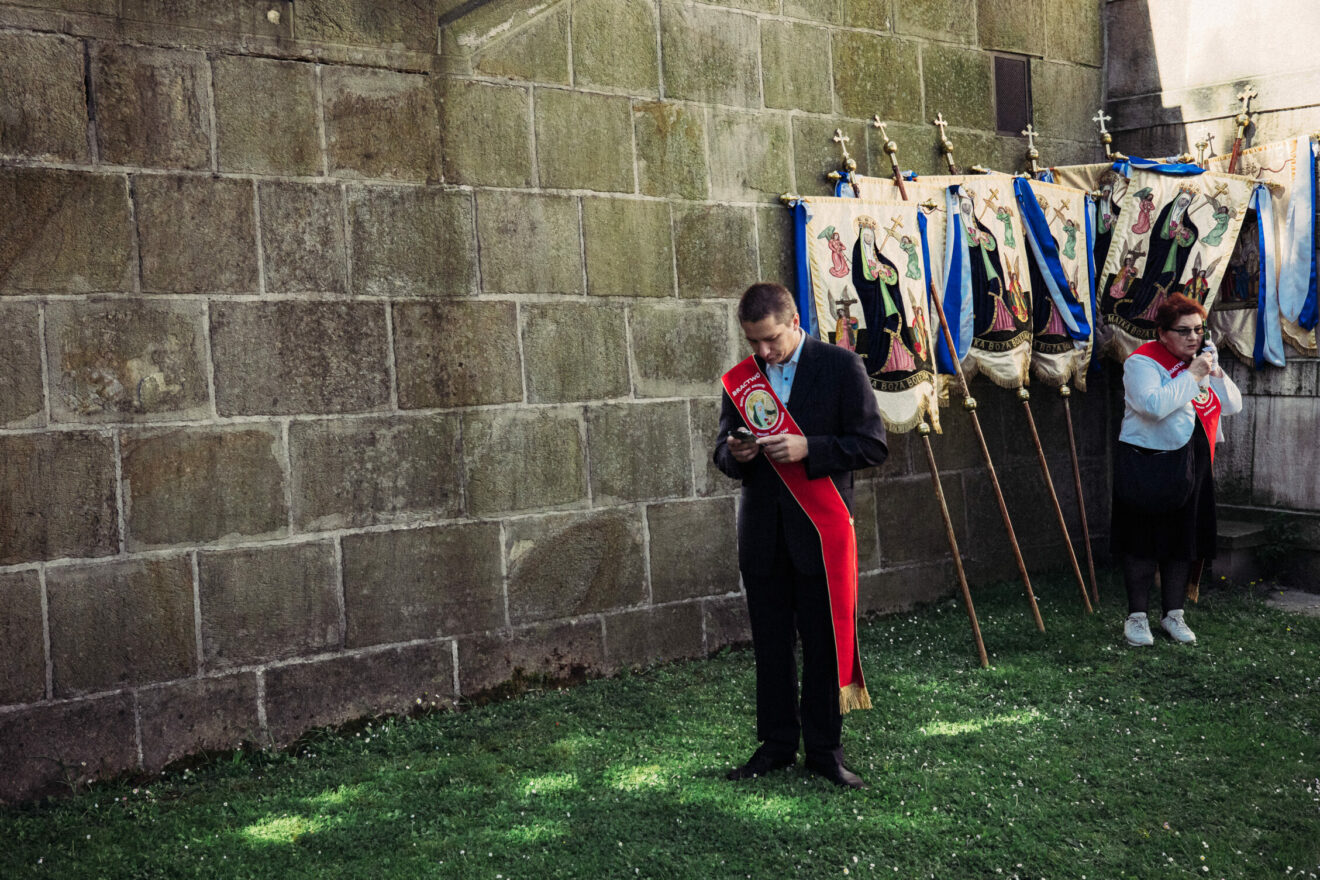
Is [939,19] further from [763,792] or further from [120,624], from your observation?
[120,624]

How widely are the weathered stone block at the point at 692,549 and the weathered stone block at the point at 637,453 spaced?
12 cm

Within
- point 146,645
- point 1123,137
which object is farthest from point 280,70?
point 1123,137

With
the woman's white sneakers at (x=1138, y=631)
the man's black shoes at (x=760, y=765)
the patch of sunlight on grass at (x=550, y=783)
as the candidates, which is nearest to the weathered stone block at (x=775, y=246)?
the woman's white sneakers at (x=1138, y=631)

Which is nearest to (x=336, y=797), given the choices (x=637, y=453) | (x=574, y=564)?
(x=574, y=564)

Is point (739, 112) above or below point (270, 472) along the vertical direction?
above

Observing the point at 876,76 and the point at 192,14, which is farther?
the point at 876,76

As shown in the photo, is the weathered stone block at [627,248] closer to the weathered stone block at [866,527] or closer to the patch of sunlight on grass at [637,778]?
the weathered stone block at [866,527]

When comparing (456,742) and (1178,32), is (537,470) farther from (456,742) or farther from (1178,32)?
(1178,32)

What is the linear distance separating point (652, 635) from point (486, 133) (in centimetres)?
259

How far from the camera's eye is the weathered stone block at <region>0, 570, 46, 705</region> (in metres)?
4.38

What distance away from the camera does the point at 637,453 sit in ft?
19.3

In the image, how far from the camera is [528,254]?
18.2 ft

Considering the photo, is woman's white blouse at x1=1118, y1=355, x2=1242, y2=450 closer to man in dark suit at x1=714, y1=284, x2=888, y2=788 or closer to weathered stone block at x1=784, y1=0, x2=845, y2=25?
man in dark suit at x1=714, y1=284, x2=888, y2=788

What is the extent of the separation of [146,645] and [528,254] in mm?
2383
